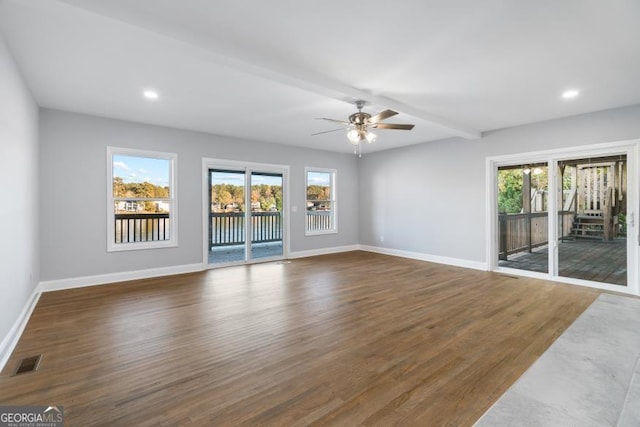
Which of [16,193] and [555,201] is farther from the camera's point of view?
[555,201]

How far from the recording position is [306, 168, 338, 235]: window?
7668 mm

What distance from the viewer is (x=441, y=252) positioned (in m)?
6.60

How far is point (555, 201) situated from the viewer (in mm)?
5086

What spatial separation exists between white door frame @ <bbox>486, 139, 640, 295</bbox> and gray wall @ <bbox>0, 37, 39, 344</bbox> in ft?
21.9

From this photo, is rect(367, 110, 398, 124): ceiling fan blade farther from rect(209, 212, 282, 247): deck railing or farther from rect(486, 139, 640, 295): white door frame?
rect(209, 212, 282, 247): deck railing

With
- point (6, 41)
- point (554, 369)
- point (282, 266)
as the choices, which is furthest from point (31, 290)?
point (554, 369)

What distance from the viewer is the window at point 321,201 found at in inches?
302

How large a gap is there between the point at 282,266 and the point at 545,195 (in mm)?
4957

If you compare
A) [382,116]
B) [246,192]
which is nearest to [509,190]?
[382,116]

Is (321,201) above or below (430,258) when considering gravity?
above

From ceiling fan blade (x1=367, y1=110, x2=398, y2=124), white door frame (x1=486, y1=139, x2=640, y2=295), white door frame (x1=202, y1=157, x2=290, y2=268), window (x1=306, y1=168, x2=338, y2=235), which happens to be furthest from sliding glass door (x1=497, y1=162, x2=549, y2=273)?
white door frame (x1=202, y1=157, x2=290, y2=268)

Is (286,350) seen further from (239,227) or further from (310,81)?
(239,227)

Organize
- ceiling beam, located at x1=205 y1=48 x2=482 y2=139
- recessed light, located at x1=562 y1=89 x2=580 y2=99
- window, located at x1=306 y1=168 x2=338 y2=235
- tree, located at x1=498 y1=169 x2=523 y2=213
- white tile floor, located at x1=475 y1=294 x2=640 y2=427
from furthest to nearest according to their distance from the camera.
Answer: window, located at x1=306 y1=168 x2=338 y2=235 → tree, located at x1=498 y1=169 x2=523 y2=213 → recessed light, located at x1=562 y1=89 x2=580 y2=99 → ceiling beam, located at x1=205 y1=48 x2=482 y2=139 → white tile floor, located at x1=475 y1=294 x2=640 y2=427

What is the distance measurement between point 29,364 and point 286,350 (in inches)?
79.8
